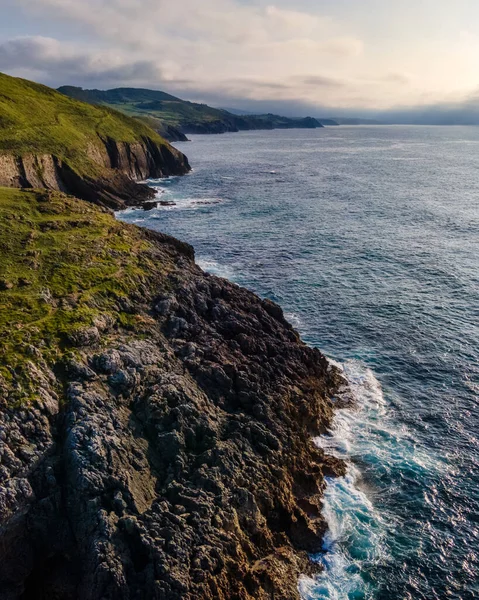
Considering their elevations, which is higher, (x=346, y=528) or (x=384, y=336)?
(x=384, y=336)

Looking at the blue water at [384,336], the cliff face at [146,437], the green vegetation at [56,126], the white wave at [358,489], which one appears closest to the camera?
the cliff face at [146,437]

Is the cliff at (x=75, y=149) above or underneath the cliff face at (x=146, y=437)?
above

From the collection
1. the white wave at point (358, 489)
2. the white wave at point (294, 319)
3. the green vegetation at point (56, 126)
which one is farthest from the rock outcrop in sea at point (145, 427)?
the green vegetation at point (56, 126)

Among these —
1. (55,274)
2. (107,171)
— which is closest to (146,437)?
(55,274)

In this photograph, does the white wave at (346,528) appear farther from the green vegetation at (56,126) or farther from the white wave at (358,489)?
the green vegetation at (56,126)

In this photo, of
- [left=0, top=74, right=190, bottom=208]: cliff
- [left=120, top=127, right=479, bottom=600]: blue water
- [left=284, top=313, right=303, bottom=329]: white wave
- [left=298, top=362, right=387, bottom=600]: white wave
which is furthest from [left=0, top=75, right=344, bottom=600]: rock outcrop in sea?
[left=0, top=74, right=190, bottom=208]: cliff

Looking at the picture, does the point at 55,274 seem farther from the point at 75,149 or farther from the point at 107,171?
the point at 107,171

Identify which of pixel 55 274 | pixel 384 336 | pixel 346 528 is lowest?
pixel 346 528
